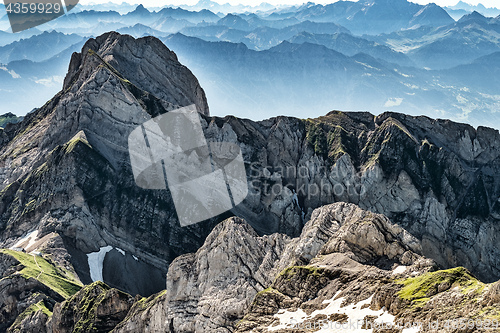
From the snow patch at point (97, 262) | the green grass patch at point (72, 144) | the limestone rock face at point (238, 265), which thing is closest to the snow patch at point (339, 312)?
the limestone rock face at point (238, 265)

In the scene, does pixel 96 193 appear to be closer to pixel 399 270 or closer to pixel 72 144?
pixel 72 144

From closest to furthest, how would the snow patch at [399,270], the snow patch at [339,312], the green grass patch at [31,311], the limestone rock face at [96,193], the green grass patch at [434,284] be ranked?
the snow patch at [339,312] < the green grass patch at [434,284] < the snow patch at [399,270] < the green grass patch at [31,311] < the limestone rock face at [96,193]

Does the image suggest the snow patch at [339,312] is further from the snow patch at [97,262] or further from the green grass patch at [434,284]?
the snow patch at [97,262]

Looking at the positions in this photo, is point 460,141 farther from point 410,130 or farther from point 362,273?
point 362,273


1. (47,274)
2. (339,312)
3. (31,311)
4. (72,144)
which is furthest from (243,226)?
(72,144)

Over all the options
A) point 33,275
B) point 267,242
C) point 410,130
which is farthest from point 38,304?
point 410,130
